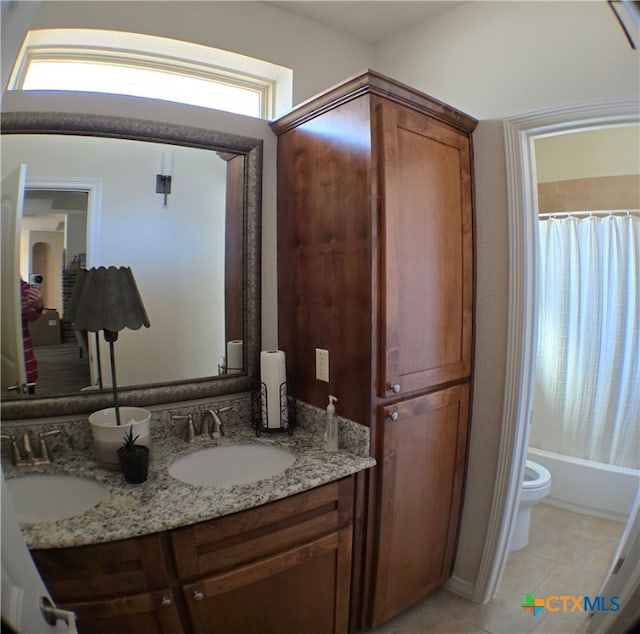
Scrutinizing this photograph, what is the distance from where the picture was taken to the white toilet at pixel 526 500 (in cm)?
206

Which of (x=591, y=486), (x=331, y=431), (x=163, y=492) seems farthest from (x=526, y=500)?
(x=163, y=492)

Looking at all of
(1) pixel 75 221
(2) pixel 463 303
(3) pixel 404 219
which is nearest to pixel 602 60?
(3) pixel 404 219

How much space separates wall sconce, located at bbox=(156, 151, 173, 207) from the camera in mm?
1528

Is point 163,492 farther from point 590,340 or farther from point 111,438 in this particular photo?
point 590,340

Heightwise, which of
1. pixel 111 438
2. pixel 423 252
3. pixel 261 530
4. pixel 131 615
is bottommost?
pixel 131 615

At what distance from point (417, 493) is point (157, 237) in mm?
1479

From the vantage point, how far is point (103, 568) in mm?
1002

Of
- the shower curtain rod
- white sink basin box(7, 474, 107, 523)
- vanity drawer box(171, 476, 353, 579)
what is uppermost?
the shower curtain rod

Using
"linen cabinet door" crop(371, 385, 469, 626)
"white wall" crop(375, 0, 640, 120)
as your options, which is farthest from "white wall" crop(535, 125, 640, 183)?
"linen cabinet door" crop(371, 385, 469, 626)

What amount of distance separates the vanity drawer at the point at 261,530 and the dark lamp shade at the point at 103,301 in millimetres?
739

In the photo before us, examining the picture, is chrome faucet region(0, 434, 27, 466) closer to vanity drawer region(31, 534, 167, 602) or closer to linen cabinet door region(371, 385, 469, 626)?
vanity drawer region(31, 534, 167, 602)

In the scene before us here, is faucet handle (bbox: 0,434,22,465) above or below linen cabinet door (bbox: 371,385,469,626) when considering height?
above

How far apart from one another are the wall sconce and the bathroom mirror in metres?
0.01

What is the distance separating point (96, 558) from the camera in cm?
99
